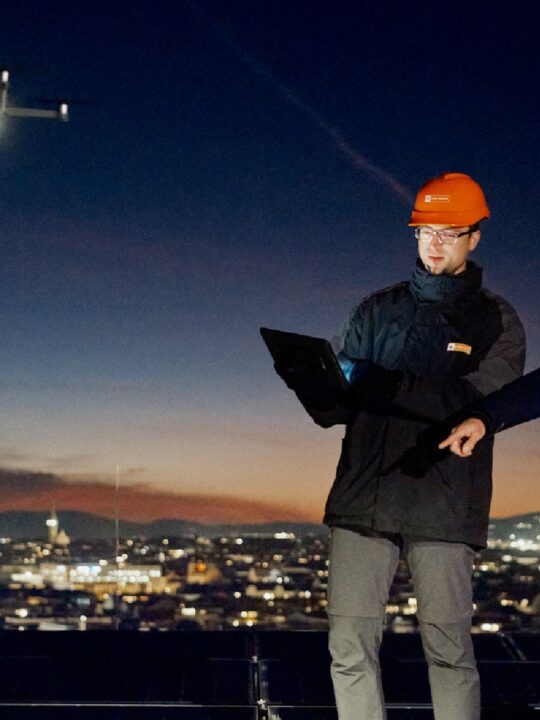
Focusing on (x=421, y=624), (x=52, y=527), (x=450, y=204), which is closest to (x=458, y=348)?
(x=450, y=204)

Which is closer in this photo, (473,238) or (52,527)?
(473,238)

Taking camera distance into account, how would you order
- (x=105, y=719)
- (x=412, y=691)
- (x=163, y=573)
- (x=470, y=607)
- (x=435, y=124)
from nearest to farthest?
(x=470, y=607), (x=105, y=719), (x=412, y=691), (x=163, y=573), (x=435, y=124)

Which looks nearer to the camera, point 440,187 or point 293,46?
point 440,187

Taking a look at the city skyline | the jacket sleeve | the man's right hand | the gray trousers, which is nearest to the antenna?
the city skyline

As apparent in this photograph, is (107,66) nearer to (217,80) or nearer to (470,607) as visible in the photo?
(217,80)

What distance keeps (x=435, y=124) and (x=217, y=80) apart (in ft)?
3.12

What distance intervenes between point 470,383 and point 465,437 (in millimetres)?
255

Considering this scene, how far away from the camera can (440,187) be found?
3457 millimetres

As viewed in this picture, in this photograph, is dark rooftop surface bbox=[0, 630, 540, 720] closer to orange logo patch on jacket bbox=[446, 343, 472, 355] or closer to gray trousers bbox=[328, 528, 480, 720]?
gray trousers bbox=[328, 528, 480, 720]

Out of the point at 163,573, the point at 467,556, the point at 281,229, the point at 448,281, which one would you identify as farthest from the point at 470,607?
the point at 281,229

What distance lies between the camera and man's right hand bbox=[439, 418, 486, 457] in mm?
3125

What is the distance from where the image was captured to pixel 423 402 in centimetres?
332

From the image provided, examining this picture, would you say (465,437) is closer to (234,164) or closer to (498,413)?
(498,413)

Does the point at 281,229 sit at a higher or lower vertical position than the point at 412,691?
higher
